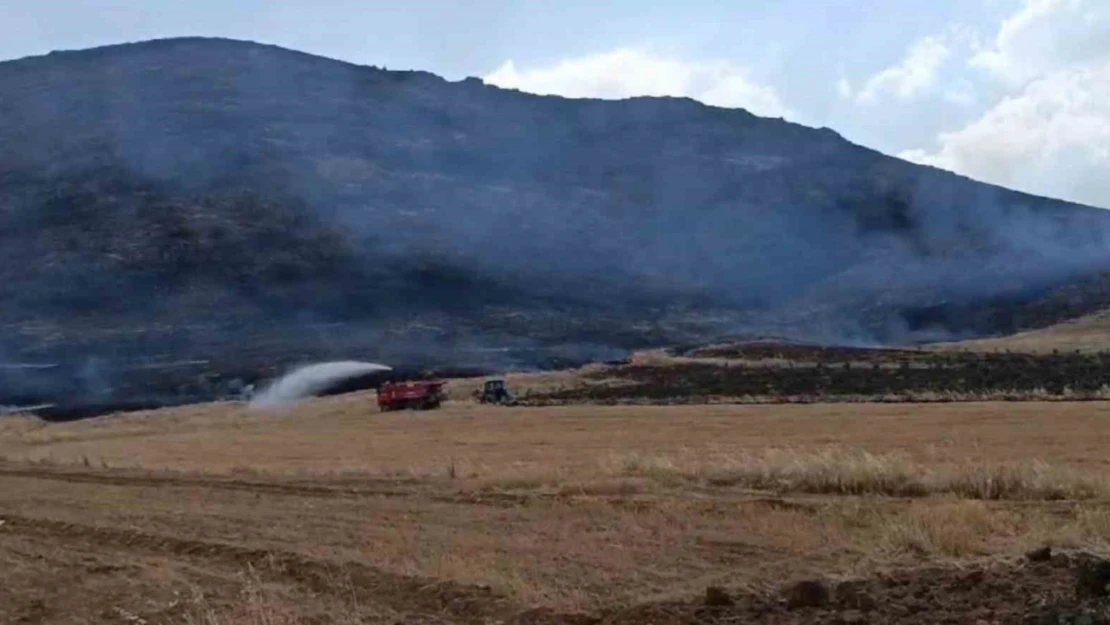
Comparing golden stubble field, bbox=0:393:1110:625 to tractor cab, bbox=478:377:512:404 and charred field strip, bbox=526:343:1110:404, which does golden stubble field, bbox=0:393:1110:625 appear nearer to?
charred field strip, bbox=526:343:1110:404

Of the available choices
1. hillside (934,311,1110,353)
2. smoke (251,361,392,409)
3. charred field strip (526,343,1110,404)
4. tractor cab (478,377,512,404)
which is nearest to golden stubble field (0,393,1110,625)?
charred field strip (526,343,1110,404)

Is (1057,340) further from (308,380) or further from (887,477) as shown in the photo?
(887,477)

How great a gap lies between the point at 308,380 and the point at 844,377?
2603 cm

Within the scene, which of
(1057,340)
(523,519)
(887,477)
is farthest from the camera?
(1057,340)

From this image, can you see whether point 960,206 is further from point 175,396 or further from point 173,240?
point 175,396

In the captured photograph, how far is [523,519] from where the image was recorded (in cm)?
1683

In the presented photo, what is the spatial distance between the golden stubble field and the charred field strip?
13375 millimetres

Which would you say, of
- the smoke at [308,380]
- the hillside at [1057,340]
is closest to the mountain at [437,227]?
the hillside at [1057,340]

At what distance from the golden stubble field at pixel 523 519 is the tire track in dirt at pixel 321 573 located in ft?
0.12

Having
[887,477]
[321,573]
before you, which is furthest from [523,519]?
[887,477]

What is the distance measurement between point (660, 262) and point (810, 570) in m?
96.2

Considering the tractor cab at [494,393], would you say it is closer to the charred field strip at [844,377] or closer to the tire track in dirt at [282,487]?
the charred field strip at [844,377]

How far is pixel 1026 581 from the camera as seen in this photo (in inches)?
378

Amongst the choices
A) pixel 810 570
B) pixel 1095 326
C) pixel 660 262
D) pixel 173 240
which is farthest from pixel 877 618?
pixel 660 262
